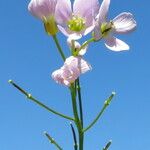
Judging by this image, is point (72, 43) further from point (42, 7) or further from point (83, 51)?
point (42, 7)

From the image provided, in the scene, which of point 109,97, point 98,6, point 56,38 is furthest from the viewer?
point 109,97

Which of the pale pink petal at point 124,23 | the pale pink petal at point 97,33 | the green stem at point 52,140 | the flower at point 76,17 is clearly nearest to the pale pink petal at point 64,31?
the flower at point 76,17

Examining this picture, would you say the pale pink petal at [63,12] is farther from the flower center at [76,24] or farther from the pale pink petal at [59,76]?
the pale pink petal at [59,76]

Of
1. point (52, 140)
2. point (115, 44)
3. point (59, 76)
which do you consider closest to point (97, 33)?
point (115, 44)

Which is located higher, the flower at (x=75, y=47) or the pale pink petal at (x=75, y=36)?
the pale pink petal at (x=75, y=36)

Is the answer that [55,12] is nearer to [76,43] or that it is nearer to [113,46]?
[76,43]

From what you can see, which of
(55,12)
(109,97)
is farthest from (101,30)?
(109,97)
